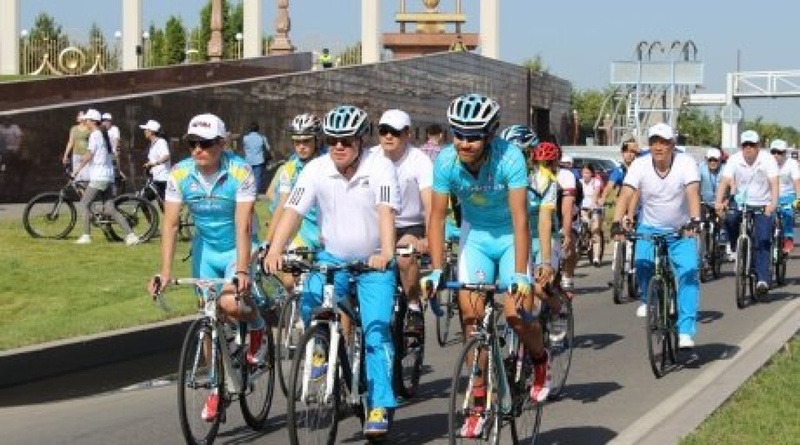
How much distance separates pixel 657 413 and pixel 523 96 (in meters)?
49.1

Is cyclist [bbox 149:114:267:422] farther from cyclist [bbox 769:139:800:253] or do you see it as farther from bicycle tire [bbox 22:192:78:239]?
bicycle tire [bbox 22:192:78:239]

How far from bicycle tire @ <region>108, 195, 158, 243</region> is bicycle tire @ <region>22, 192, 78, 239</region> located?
689 mm

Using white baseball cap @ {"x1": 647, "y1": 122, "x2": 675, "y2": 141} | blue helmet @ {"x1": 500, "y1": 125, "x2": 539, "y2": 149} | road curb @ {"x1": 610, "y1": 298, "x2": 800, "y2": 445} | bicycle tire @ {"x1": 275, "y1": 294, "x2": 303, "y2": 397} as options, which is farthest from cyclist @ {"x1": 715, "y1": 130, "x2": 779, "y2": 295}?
bicycle tire @ {"x1": 275, "y1": 294, "x2": 303, "y2": 397}

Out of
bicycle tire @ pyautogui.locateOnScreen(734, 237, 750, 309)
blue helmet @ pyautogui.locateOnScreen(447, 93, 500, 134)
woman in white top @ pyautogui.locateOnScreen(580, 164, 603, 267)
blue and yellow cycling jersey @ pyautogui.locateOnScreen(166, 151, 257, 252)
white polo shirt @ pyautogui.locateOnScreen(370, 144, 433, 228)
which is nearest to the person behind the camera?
blue helmet @ pyautogui.locateOnScreen(447, 93, 500, 134)

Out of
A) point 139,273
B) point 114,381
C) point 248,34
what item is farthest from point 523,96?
point 114,381

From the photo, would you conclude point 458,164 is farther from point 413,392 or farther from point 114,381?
point 114,381

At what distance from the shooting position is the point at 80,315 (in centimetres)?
1416

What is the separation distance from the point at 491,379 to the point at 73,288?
9.66m

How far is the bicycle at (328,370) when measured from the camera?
7473 mm

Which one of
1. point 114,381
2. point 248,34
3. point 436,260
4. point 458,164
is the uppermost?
point 248,34

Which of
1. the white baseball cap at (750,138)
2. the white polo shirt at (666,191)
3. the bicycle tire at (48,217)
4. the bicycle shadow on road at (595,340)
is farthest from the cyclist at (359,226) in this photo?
the bicycle tire at (48,217)

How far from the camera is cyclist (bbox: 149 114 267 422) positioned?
862cm

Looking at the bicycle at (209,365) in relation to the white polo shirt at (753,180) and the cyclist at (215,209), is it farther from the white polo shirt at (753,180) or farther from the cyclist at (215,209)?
the white polo shirt at (753,180)

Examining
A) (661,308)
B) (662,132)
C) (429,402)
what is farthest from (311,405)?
(662,132)
